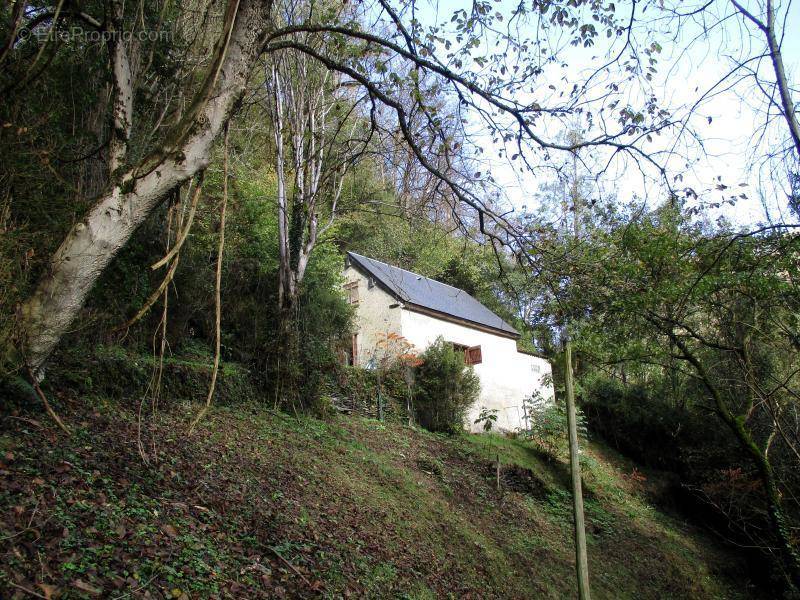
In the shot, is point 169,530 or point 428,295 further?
point 428,295

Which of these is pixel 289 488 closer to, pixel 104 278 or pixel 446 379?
pixel 104 278

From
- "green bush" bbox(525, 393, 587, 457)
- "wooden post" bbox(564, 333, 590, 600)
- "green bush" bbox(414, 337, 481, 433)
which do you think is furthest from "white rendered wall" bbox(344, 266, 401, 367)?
"wooden post" bbox(564, 333, 590, 600)

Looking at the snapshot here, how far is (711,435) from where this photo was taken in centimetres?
1834

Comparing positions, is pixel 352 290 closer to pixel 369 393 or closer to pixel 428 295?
pixel 428 295

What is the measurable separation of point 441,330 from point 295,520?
13.8 meters

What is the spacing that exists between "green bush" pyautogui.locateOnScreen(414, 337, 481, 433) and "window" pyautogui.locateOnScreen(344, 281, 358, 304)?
435cm

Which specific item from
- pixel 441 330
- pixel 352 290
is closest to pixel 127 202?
pixel 441 330

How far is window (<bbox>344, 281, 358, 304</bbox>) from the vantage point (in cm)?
2052

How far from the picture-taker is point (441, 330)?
20.0 meters

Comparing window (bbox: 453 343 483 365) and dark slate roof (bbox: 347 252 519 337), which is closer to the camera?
dark slate roof (bbox: 347 252 519 337)

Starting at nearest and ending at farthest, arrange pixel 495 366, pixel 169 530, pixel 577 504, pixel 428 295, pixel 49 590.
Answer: pixel 49 590 < pixel 169 530 < pixel 577 504 < pixel 428 295 < pixel 495 366

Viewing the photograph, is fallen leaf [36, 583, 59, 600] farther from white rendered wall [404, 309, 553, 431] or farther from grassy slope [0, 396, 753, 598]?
white rendered wall [404, 309, 553, 431]

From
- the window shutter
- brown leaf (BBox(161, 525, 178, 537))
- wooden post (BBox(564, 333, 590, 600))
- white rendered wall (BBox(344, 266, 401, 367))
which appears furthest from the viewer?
the window shutter

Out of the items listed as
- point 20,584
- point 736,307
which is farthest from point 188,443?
point 736,307
